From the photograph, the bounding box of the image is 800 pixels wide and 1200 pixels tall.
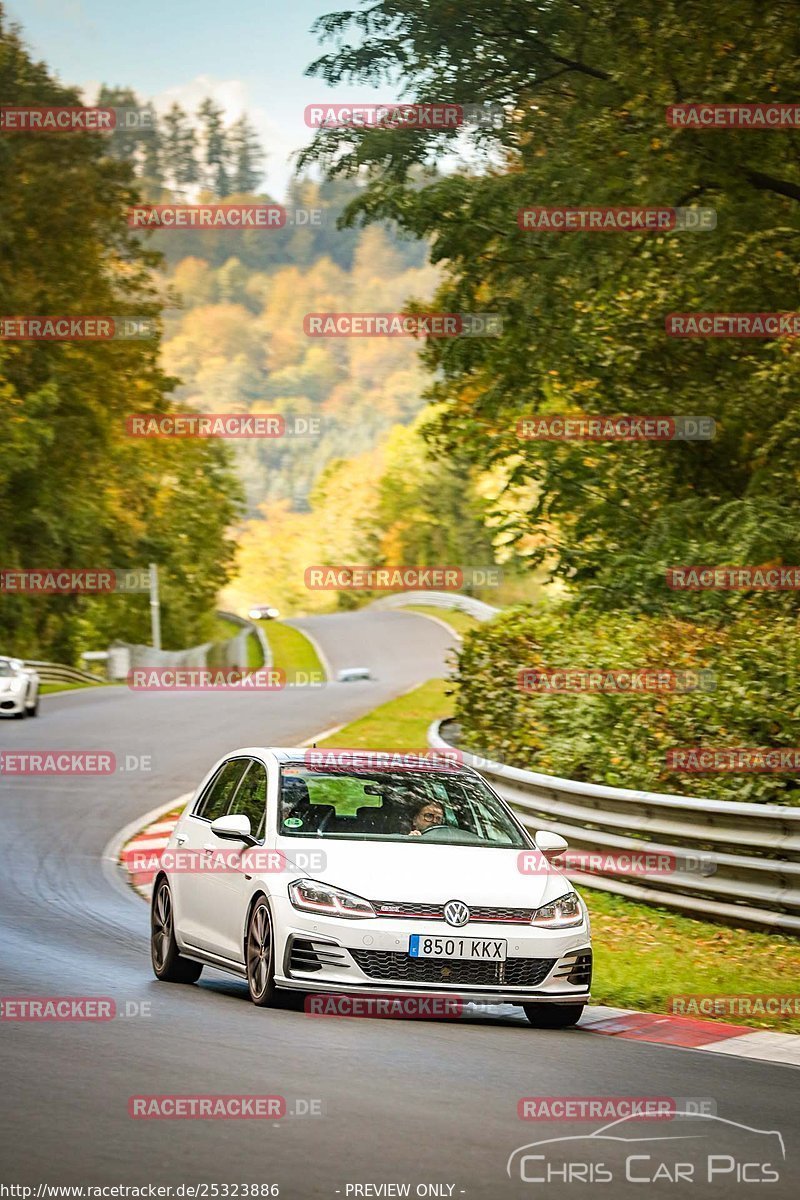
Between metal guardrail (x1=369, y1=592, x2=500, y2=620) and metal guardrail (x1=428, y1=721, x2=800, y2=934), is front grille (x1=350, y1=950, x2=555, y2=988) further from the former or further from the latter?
metal guardrail (x1=369, y1=592, x2=500, y2=620)

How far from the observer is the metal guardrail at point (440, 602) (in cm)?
8356

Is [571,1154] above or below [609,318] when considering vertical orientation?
below

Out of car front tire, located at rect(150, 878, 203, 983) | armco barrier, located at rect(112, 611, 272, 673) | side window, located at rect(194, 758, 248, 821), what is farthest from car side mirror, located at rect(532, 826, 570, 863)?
armco barrier, located at rect(112, 611, 272, 673)

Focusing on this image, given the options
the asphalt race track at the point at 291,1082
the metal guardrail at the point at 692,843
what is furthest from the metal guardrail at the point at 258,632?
the asphalt race track at the point at 291,1082

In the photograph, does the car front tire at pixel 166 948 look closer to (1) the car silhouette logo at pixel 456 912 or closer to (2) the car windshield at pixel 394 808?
(2) the car windshield at pixel 394 808

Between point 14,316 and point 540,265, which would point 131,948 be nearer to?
point 540,265

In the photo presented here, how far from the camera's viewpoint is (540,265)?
76.1 feet

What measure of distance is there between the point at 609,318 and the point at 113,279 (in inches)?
1475

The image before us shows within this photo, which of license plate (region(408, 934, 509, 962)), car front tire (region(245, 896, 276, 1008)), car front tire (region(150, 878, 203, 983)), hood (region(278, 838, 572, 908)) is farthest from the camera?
car front tire (region(150, 878, 203, 983))

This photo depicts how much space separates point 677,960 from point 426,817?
8.01 ft

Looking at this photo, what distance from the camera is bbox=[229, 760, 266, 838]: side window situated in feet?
35.4

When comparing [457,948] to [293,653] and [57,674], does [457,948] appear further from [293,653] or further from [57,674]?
[293,653]

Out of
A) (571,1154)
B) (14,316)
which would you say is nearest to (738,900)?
(571,1154)

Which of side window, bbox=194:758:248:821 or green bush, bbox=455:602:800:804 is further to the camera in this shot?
green bush, bbox=455:602:800:804
